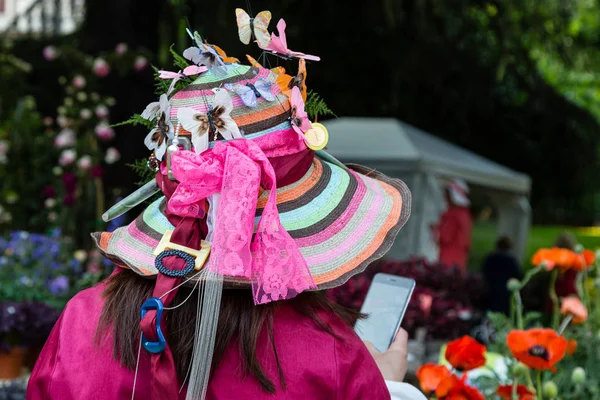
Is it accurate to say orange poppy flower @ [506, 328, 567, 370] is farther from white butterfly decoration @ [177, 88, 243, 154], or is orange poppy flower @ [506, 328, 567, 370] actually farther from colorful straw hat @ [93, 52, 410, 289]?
white butterfly decoration @ [177, 88, 243, 154]

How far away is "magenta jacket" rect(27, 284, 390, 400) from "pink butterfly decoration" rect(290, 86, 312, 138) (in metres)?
0.33

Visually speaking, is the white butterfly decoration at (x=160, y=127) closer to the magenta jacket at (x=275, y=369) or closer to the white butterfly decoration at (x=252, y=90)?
the white butterfly decoration at (x=252, y=90)

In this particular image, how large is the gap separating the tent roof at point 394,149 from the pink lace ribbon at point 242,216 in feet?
17.1

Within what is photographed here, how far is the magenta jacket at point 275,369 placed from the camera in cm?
125

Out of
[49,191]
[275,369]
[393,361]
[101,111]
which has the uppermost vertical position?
[275,369]

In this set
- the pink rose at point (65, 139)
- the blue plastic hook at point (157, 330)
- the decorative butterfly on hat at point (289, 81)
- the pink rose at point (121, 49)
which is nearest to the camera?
the blue plastic hook at point (157, 330)

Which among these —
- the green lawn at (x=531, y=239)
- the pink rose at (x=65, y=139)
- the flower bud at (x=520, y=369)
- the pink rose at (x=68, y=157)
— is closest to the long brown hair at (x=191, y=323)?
the flower bud at (x=520, y=369)

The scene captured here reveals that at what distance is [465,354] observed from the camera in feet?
5.83

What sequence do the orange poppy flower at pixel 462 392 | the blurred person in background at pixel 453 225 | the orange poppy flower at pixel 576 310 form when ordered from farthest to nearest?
the blurred person in background at pixel 453 225
the orange poppy flower at pixel 576 310
the orange poppy flower at pixel 462 392

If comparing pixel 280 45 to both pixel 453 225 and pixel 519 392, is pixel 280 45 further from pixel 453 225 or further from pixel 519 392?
pixel 453 225

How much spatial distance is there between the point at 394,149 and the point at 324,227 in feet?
17.8

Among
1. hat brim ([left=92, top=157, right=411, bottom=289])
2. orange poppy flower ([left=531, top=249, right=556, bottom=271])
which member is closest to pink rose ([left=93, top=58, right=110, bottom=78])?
orange poppy flower ([left=531, top=249, right=556, bottom=271])

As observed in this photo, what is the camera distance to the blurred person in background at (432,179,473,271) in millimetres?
7629

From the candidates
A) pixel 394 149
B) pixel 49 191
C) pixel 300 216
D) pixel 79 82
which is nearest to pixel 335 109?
pixel 394 149
